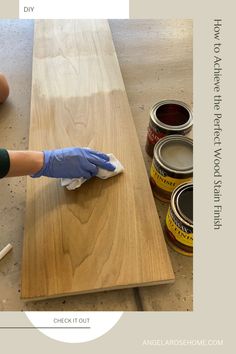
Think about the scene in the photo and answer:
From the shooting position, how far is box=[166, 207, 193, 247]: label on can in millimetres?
970

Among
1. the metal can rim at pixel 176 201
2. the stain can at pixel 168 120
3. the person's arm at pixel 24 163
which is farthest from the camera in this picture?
the stain can at pixel 168 120

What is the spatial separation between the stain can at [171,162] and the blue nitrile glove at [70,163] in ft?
0.60

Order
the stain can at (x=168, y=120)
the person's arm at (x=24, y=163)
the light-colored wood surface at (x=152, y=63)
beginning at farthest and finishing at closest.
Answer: the light-colored wood surface at (x=152, y=63) < the stain can at (x=168, y=120) < the person's arm at (x=24, y=163)

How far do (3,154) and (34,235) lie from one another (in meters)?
0.26

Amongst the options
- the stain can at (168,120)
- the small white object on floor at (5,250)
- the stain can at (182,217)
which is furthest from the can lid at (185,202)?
the small white object on floor at (5,250)

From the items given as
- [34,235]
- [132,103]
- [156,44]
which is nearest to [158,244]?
[34,235]

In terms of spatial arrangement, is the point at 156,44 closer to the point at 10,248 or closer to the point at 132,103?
the point at 132,103

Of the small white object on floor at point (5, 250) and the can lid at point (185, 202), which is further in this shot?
the small white object on floor at point (5, 250)

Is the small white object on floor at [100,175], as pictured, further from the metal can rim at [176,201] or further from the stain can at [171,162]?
the metal can rim at [176,201]

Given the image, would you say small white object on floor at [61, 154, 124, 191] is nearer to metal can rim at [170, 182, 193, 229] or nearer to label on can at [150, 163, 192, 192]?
label on can at [150, 163, 192, 192]

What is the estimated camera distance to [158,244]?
1.02 meters

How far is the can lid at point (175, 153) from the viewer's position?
42.1 inches

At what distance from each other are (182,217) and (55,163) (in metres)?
0.43

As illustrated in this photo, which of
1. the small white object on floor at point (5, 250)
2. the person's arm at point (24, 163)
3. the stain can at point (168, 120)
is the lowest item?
the small white object on floor at point (5, 250)
